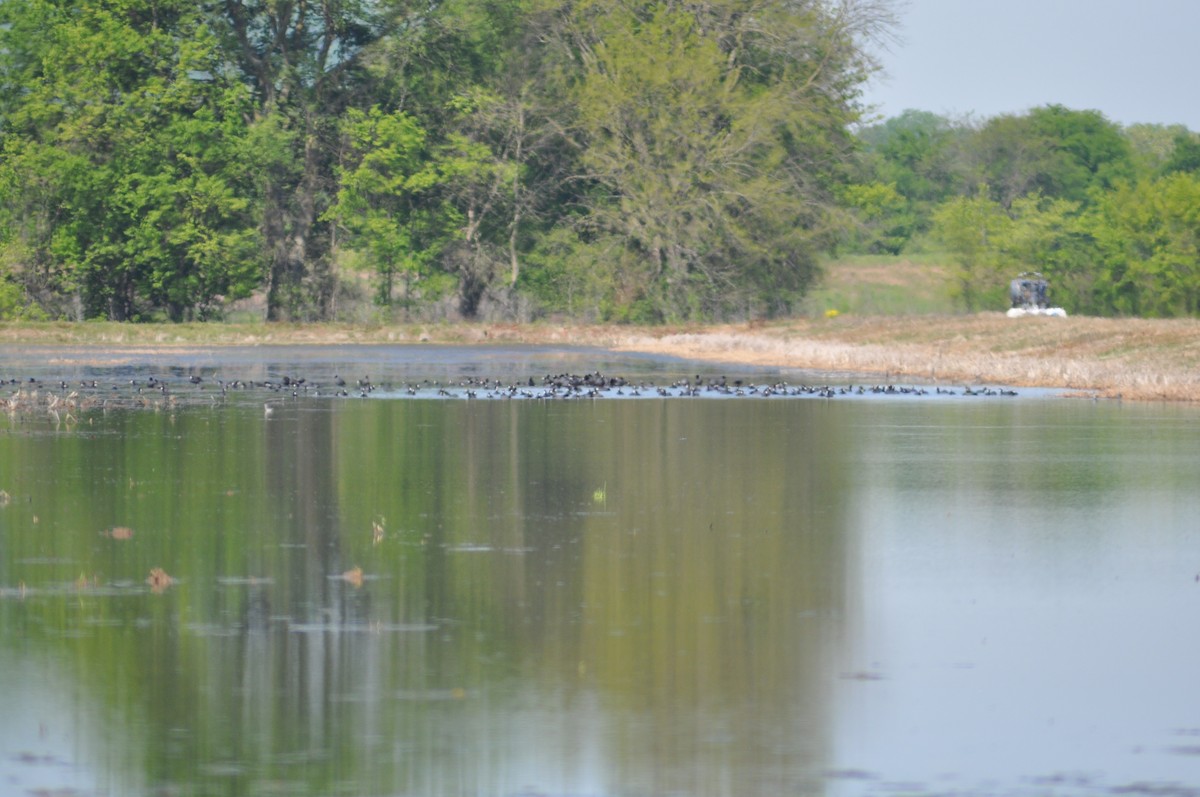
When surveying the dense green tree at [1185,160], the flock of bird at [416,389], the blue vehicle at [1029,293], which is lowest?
the flock of bird at [416,389]

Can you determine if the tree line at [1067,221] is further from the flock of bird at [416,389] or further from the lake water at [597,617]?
the lake water at [597,617]

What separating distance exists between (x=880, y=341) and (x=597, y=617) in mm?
43844

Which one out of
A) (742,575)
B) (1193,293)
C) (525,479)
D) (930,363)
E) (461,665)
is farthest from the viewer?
(1193,293)

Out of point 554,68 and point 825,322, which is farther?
point 554,68

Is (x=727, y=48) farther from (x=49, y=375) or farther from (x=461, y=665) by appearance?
(x=461, y=665)

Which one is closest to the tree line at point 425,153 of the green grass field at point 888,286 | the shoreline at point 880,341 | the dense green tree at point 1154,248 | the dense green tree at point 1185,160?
the shoreline at point 880,341

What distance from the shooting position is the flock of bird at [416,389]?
33562 mm

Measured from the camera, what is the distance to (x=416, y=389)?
120ft

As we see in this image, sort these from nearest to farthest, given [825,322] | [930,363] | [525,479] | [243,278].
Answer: [525,479] → [930,363] → [825,322] → [243,278]

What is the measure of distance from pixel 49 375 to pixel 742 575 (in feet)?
101

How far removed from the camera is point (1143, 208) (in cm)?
8869

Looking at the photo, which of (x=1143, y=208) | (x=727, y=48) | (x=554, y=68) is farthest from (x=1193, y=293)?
(x=554, y=68)

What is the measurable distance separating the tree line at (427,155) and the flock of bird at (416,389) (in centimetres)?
3153

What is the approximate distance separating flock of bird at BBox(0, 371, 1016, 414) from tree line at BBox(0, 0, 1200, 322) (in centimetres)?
3153
